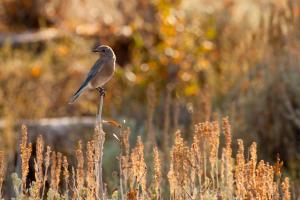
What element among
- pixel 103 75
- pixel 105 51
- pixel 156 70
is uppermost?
pixel 156 70

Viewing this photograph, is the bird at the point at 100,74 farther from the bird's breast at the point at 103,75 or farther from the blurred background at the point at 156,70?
the blurred background at the point at 156,70

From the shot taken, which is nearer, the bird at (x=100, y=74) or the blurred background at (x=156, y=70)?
the bird at (x=100, y=74)

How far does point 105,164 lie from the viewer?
661 cm

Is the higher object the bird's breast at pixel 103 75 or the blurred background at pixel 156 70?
the blurred background at pixel 156 70

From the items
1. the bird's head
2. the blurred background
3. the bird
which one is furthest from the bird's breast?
the blurred background

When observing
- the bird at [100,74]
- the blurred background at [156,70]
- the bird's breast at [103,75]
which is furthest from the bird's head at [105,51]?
the blurred background at [156,70]

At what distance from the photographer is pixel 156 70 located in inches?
356

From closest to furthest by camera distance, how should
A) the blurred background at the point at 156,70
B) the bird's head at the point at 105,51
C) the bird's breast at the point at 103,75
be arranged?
the bird's breast at the point at 103,75 < the bird's head at the point at 105,51 < the blurred background at the point at 156,70

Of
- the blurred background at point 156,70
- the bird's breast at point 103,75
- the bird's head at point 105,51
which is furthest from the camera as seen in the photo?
the blurred background at point 156,70

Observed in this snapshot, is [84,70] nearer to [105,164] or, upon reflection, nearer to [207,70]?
[207,70]

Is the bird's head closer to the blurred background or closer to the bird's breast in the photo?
the bird's breast

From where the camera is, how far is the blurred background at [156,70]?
6855 mm

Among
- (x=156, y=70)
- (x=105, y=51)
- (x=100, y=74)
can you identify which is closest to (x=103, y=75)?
(x=100, y=74)

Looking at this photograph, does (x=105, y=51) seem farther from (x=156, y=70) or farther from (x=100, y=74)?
(x=156, y=70)
